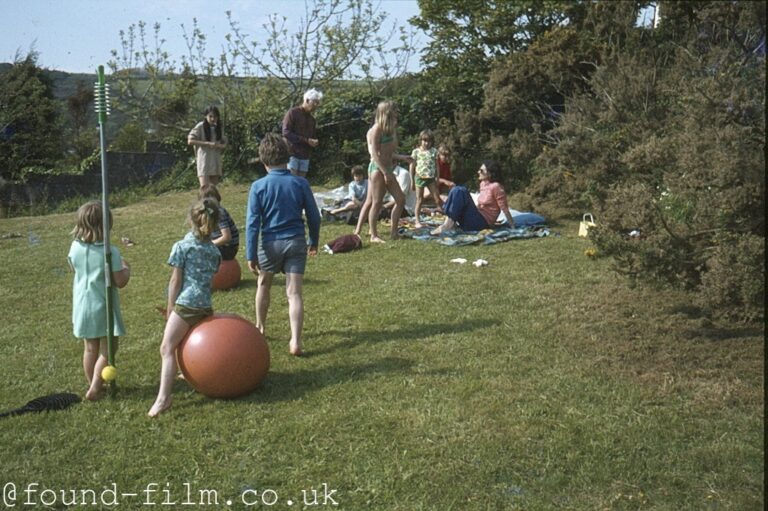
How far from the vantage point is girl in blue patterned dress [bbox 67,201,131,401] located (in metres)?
5.75

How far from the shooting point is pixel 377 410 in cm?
544

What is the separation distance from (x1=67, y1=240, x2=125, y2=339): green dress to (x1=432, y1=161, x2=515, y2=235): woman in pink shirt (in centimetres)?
655

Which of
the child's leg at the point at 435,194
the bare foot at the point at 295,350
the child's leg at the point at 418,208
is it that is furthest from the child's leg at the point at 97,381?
the child's leg at the point at 435,194

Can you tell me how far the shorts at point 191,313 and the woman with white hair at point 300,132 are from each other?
5.52m

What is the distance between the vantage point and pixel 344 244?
1075 centimetres

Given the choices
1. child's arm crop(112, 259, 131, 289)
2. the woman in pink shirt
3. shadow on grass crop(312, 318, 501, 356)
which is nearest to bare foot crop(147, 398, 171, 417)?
child's arm crop(112, 259, 131, 289)

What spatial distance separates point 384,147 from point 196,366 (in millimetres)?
5780

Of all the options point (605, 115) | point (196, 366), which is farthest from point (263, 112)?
point (196, 366)

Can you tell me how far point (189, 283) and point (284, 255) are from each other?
1052 mm

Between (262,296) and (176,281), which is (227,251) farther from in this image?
(176,281)

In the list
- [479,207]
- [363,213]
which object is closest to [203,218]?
[363,213]

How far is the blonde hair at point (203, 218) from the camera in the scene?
560cm

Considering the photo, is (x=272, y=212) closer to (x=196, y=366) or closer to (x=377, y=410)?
(x=196, y=366)

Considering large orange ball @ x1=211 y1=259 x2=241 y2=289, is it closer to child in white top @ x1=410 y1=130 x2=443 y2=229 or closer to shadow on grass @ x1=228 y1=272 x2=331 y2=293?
shadow on grass @ x1=228 y1=272 x2=331 y2=293
